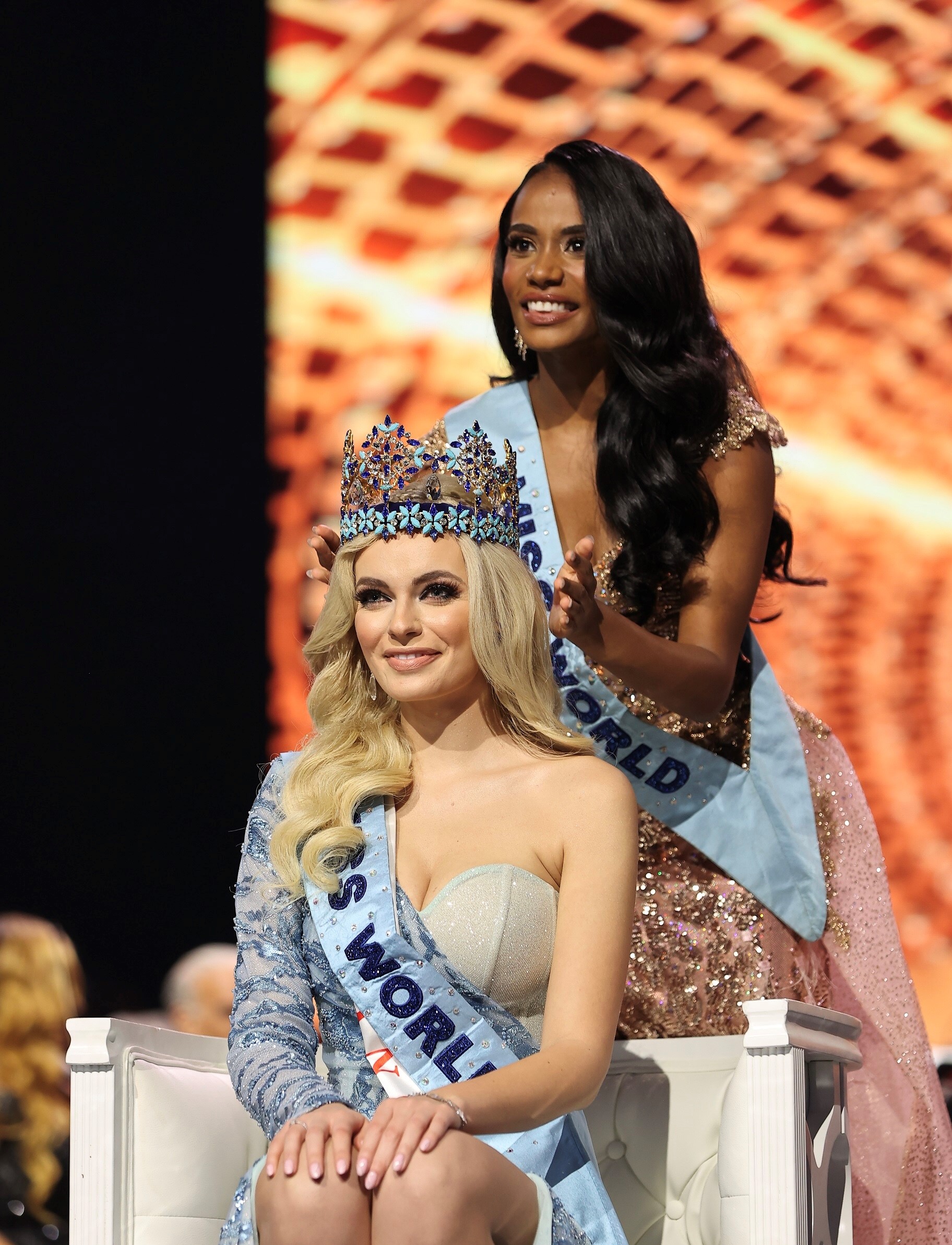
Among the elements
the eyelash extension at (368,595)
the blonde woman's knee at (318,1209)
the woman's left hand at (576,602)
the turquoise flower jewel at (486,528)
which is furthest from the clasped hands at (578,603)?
the blonde woman's knee at (318,1209)

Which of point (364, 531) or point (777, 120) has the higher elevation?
point (777, 120)

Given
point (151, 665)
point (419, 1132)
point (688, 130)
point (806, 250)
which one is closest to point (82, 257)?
point (151, 665)

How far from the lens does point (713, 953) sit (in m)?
2.57

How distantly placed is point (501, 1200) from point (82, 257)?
3.16 m

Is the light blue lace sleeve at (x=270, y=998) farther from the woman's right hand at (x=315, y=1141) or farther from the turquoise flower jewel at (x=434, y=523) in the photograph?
the turquoise flower jewel at (x=434, y=523)

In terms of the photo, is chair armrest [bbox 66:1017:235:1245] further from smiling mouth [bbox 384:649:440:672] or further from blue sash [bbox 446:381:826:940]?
blue sash [bbox 446:381:826:940]

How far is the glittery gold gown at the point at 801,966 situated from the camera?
2.57 metres

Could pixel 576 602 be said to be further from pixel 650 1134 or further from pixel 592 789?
pixel 650 1134

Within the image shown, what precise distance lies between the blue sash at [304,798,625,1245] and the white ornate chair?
0.22m

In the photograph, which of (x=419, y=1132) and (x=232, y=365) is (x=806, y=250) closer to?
(x=232, y=365)

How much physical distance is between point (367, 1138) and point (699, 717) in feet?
3.09

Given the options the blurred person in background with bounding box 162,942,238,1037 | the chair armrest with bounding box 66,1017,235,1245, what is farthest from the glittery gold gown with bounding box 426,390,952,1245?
the blurred person in background with bounding box 162,942,238,1037

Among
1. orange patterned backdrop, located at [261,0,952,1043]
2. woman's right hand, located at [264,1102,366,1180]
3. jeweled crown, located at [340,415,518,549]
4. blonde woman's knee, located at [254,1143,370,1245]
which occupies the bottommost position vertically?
blonde woman's knee, located at [254,1143,370,1245]

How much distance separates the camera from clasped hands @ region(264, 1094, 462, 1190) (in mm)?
1729
